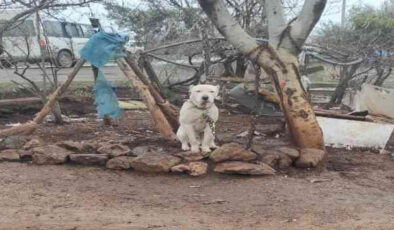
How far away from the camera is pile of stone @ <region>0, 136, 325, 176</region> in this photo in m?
6.56

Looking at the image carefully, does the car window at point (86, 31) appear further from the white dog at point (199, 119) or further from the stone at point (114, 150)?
the white dog at point (199, 119)

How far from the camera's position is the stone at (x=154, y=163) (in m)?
6.60

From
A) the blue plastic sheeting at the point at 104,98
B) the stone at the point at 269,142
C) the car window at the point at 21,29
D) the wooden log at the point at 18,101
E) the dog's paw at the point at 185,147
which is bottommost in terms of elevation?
the stone at the point at 269,142

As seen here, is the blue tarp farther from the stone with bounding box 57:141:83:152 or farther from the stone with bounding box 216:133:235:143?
the stone with bounding box 216:133:235:143

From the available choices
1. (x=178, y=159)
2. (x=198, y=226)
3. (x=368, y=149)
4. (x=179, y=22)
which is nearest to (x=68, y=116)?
(x=179, y=22)

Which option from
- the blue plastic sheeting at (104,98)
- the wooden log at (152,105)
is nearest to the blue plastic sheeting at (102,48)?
the wooden log at (152,105)

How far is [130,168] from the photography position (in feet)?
22.3

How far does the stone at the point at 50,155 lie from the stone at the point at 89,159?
5.1 inches

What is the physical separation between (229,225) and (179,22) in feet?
32.3

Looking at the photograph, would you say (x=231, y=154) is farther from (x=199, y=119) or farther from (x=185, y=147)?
(x=185, y=147)

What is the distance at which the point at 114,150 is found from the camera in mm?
7105

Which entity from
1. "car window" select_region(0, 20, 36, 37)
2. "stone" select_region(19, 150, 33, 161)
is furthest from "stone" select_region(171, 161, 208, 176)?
"car window" select_region(0, 20, 36, 37)

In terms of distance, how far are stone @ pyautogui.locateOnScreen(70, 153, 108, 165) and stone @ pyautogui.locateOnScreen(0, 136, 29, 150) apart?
44.1 inches

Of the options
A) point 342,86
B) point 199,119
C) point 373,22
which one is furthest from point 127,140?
point 373,22
